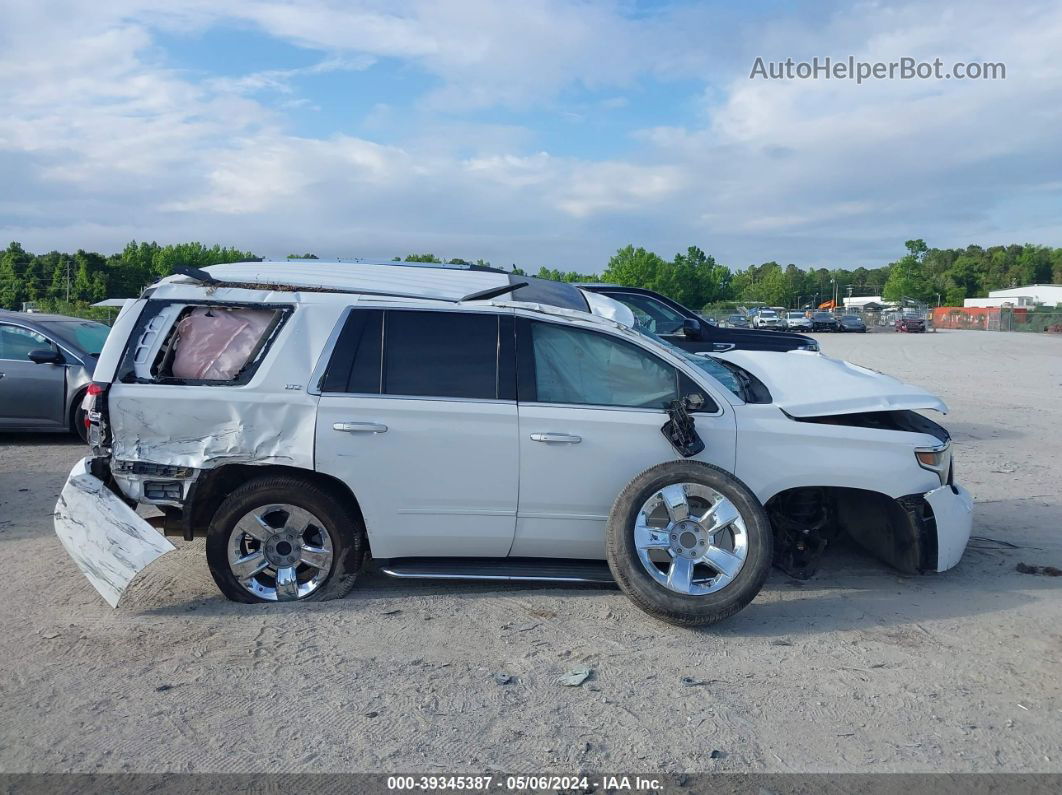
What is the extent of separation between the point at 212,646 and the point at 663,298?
811 centimetres

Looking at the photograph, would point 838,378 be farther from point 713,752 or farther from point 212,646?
point 212,646

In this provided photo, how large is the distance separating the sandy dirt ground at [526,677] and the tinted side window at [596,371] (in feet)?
4.03

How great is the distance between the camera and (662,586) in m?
4.73

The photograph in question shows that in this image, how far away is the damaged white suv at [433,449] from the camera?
491 cm

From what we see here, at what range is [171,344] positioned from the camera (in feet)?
17.0

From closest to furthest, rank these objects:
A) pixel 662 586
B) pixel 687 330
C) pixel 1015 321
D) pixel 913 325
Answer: pixel 662 586
pixel 687 330
pixel 913 325
pixel 1015 321

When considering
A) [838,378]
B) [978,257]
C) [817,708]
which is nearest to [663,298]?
[838,378]

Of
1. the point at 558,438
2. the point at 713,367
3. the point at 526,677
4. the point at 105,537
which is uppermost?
the point at 713,367

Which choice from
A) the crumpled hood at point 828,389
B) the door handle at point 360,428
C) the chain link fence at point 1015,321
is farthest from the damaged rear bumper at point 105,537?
the chain link fence at point 1015,321

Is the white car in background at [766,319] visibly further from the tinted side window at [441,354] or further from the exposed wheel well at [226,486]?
the exposed wheel well at [226,486]

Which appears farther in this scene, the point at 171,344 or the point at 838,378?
the point at 838,378

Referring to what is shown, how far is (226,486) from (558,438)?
6.55 ft

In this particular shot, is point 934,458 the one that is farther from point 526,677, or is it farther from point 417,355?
point 417,355

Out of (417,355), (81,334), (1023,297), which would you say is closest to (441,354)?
A: (417,355)
